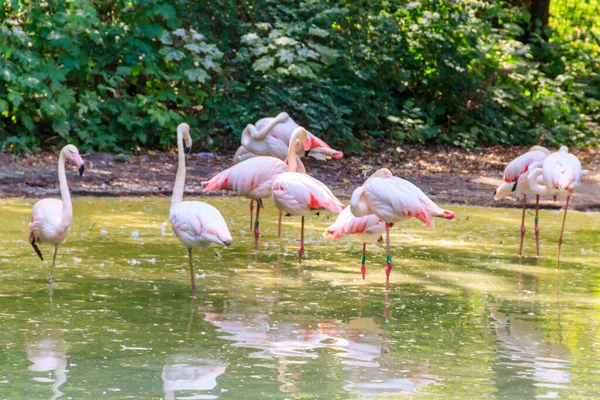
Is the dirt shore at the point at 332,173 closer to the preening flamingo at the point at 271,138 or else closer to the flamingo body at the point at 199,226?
the preening flamingo at the point at 271,138

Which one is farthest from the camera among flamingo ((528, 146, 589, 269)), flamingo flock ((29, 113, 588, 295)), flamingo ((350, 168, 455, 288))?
flamingo ((528, 146, 589, 269))

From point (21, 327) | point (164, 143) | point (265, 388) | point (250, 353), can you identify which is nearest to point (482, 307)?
point (250, 353)

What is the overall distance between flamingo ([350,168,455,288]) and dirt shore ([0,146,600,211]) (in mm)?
3963

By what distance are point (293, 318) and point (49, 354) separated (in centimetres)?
146

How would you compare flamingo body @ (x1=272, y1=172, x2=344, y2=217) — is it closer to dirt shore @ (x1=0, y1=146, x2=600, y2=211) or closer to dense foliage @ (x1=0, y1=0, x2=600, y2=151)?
dirt shore @ (x1=0, y1=146, x2=600, y2=211)

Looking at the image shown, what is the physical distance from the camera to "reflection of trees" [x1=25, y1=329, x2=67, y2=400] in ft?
13.5

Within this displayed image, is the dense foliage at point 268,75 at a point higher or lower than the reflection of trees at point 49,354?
higher

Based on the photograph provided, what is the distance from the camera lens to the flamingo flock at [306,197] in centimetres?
616

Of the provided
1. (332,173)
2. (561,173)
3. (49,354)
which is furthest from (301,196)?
(332,173)

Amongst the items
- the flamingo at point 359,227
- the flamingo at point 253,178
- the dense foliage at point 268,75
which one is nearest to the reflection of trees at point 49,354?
the flamingo at point 359,227

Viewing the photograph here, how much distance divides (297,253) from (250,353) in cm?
292

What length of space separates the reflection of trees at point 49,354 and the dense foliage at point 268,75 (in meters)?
7.46

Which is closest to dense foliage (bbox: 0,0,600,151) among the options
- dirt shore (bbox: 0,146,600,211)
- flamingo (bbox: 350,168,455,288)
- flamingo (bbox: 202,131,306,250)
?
dirt shore (bbox: 0,146,600,211)

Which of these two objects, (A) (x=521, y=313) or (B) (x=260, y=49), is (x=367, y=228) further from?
(B) (x=260, y=49)
